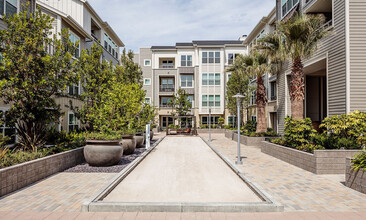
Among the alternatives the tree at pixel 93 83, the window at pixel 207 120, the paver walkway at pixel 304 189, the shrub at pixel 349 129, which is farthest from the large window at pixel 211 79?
the paver walkway at pixel 304 189

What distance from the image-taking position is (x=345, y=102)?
480 inches

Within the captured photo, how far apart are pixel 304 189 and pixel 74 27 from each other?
765 inches

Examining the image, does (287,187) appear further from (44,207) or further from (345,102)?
(345,102)

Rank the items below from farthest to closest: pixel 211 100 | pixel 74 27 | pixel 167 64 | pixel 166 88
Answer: pixel 167 64, pixel 166 88, pixel 211 100, pixel 74 27

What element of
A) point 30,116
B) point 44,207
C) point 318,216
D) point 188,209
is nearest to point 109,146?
point 30,116

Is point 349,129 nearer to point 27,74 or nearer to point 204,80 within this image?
point 27,74

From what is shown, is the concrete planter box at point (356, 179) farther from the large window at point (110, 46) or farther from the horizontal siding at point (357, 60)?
the large window at point (110, 46)

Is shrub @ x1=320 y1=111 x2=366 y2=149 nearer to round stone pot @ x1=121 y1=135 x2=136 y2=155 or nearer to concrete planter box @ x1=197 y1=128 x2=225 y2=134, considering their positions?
round stone pot @ x1=121 y1=135 x2=136 y2=155

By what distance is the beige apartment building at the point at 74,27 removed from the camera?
1598 centimetres

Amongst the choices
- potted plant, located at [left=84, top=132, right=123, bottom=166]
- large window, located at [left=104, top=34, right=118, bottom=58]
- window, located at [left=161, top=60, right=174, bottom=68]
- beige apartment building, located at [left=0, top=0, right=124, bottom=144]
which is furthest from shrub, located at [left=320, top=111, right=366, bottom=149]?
window, located at [left=161, top=60, right=174, bottom=68]

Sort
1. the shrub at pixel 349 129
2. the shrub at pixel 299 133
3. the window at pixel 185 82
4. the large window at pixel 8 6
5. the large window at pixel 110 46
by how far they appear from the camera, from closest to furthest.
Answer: the shrub at pixel 349 129, the shrub at pixel 299 133, the large window at pixel 8 6, the large window at pixel 110 46, the window at pixel 185 82

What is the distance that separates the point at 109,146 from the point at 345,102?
41.3 feet

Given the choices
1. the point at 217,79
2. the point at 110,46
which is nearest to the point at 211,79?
the point at 217,79

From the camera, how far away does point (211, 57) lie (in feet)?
128
